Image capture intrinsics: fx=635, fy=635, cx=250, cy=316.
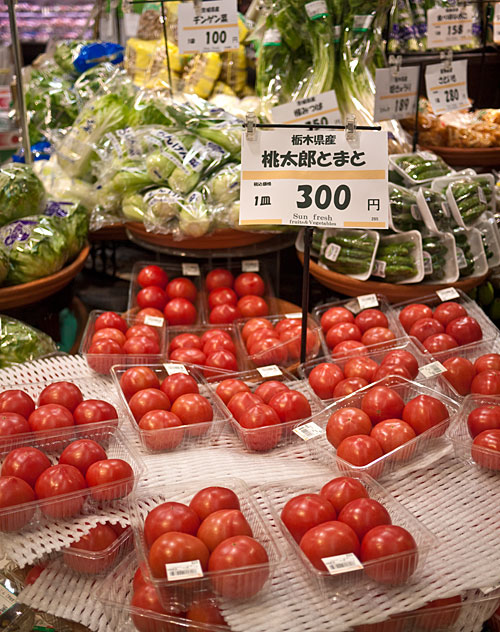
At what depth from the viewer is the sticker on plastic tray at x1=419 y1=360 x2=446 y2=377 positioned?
1.88 metres

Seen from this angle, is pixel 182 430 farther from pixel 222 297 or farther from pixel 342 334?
pixel 222 297

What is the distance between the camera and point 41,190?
2.89 m

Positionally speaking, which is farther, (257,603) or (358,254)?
(358,254)

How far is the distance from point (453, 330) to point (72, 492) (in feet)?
4.56

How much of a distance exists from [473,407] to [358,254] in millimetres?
1017

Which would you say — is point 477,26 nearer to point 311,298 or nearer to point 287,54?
point 287,54

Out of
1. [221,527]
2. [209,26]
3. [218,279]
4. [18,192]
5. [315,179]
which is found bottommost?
[221,527]

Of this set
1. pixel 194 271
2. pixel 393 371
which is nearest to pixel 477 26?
pixel 194 271

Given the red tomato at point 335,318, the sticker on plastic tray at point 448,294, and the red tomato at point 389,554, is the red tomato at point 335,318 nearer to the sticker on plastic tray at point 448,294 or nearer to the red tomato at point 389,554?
the sticker on plastic tray at point 448,294

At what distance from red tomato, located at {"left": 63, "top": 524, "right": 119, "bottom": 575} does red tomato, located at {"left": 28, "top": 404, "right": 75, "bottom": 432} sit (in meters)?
0.36

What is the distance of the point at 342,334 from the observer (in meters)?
2.25

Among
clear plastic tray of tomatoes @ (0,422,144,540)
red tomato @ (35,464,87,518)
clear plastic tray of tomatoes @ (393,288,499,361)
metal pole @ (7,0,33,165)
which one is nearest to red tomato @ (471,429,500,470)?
clear plastic tray of tomatoes @ (393,288,499,361)

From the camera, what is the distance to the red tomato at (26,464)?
1.44 meters

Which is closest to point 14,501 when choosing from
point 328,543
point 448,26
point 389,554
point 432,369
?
point 328,543
